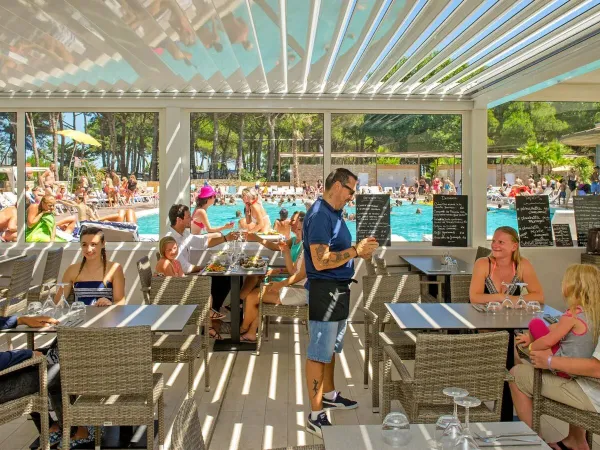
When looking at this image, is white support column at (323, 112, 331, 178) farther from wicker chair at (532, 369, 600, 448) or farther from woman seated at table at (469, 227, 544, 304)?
wicker chair at (532, 369, 600, 448)

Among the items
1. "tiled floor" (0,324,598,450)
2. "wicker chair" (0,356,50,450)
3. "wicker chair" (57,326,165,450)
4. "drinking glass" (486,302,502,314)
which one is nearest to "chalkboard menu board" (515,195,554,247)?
"tiled floor" (0,324,598,450)

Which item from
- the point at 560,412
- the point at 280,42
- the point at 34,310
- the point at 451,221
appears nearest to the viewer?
the point at 560,412

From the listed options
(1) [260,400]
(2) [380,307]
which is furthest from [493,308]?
(1) [260,400]

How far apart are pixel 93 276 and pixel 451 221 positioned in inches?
212

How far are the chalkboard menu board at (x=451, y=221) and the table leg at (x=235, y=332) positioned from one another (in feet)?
11.2

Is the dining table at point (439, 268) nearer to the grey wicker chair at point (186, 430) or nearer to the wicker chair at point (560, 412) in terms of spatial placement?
the wicker chair at point (560, 412)

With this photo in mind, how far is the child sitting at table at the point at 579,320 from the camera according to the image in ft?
11.3

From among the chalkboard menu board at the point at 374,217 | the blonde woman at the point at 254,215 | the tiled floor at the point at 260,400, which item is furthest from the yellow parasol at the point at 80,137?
the chalkboard menu board at the point at 374,217

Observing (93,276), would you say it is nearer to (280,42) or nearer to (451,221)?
(280,42)

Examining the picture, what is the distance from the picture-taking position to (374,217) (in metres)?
8.80

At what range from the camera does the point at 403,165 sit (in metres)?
8.94

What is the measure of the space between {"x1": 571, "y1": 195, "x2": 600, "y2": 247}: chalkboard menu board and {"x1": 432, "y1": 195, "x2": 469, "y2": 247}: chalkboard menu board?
5.40 ft

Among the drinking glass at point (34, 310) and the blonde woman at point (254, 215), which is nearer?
the drinking glass at point (34, 310)

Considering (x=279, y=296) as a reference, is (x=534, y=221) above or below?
above
